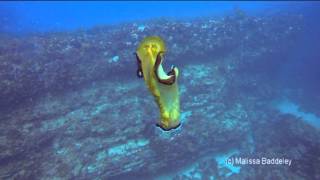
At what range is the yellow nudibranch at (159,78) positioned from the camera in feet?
6.00

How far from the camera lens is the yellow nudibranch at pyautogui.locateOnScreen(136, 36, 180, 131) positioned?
6.00 feet

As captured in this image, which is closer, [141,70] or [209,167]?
[141,70]

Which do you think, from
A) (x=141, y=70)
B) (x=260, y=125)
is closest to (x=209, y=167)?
(x=260, y=125)

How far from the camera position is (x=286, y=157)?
11.2 m

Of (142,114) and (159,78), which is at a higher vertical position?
(159,78)

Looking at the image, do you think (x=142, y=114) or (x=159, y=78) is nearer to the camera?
(x=159, y=78)

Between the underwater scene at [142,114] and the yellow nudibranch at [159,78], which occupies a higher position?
the yellow nudibranch at [159,78]

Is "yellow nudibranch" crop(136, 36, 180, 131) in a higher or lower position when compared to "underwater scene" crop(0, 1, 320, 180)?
higher

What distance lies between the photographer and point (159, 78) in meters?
1.85

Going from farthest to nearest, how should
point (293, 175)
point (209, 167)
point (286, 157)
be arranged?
1. point (209, 167)
2. point (286, 157)
3. point (293, 175)

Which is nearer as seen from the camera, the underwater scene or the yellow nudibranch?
the yellow nudibranch

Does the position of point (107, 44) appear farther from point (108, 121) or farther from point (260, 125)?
point (260, 125)

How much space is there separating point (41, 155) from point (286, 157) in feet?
29.3

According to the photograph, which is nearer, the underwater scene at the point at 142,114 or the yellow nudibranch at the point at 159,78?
the yellow nudibranch at the point at 159,78
